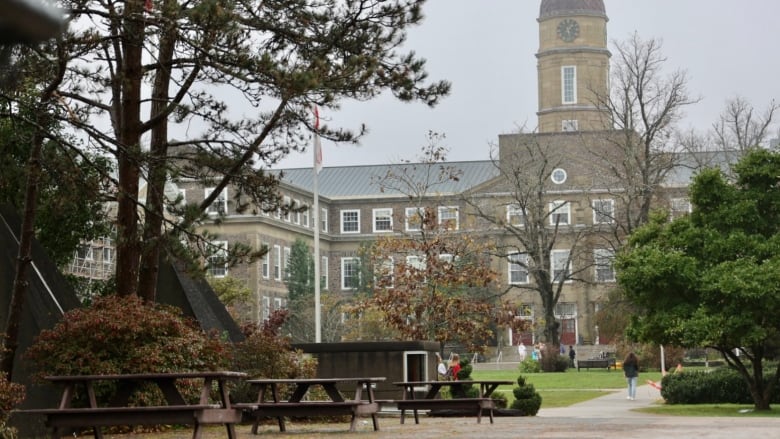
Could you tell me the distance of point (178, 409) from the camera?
374 inches

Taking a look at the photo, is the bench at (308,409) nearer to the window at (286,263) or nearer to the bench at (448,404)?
the bench at (448,404)

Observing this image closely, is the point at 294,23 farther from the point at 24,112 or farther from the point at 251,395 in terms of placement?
the point at 251,395

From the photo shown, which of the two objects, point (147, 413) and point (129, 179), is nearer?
point (147, 413)

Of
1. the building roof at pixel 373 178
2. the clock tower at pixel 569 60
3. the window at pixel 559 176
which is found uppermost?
the clock tower at pixel 569 60

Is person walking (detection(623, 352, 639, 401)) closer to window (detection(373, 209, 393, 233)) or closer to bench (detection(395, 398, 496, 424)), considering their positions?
bench (detection(395, 398, 496, 424))

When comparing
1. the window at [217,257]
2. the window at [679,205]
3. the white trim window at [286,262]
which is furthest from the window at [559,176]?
the window at [217,257]

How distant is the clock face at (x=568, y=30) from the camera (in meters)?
95.6

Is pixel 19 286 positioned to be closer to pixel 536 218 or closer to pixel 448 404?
pixel 448 404

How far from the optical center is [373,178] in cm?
9069

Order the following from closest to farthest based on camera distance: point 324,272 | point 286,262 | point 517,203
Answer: point 517,203 < point 286,262 < point 324,272

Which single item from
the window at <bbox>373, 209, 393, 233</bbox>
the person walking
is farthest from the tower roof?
the person walking

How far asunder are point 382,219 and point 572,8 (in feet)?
80.6

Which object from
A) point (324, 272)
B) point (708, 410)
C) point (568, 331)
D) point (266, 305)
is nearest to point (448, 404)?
point (708, 410)

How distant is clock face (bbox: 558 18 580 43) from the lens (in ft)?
314
